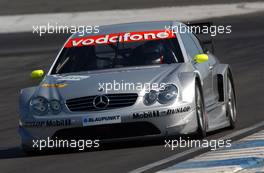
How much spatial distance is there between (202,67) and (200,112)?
1.07 meters

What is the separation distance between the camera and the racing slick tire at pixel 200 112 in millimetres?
11398

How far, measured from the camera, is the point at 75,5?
3472 centimetres

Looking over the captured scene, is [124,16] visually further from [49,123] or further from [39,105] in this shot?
[49,123]

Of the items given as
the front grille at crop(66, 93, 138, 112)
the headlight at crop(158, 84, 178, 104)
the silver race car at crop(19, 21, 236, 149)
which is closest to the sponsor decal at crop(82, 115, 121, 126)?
the silver race car at crop(19, 21, 236, 149)

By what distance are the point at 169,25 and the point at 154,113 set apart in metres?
2.05

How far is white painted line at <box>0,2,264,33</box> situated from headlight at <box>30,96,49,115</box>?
19902 millimetres

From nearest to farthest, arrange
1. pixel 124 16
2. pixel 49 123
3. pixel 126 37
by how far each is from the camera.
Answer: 1. pixel 49 123
2. pixel 126 37
3. pixel 124 16

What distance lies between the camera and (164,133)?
1109 centimetres

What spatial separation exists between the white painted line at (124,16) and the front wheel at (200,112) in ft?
63.3

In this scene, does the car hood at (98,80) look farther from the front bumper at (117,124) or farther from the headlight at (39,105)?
the front bumper at (117,124)

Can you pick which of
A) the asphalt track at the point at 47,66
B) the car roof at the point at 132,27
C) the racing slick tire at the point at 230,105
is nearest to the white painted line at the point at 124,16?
the asphalt track at the point at 47,66

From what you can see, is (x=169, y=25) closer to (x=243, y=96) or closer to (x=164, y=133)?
(x=164, y=133)

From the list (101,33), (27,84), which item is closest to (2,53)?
(27,84)

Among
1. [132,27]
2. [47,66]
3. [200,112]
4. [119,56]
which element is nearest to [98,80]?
[119,56]
